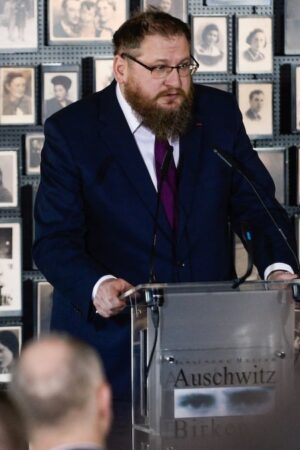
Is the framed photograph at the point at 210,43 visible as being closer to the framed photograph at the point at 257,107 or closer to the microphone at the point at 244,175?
the framed photograph at the point at 257,107

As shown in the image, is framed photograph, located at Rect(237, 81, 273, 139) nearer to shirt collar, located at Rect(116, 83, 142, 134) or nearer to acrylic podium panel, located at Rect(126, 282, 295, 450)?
shirt collar, located at Rect(116, 83, 142, 134)

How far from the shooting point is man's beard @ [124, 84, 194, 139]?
3.95m

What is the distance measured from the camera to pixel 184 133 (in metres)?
4.09

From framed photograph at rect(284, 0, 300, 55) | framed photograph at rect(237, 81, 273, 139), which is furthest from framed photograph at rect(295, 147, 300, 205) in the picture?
framed photograph at rect(284, 0, 300, 55)

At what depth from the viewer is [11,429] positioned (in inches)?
83.0

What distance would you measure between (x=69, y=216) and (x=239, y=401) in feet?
3.41

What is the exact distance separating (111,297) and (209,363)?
0.46 metres

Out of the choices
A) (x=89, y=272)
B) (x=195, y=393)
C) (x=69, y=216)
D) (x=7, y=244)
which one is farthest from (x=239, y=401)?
(x=7, y=244)

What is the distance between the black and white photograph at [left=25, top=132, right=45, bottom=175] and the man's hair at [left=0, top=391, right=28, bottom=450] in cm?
370

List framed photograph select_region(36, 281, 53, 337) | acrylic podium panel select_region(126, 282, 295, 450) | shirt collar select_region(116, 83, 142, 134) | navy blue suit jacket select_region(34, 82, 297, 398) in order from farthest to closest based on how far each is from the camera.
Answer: framed photograph select_region(36, 281, 53, 337) → shirt collar select_region(116, 83, 142, 134) → navy blue suit jacket select_region(34, 82, 297, 398) → acrylic podium panel select_region(126, 282, 295, 450)

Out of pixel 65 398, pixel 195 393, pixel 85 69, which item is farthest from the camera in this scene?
pixel 85 69

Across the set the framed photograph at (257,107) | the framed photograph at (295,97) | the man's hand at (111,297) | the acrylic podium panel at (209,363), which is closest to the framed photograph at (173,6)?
the framed photograph at (257,107)

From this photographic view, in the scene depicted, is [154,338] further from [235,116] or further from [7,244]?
[7,244]

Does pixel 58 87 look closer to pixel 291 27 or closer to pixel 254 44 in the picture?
pixel 254 44
